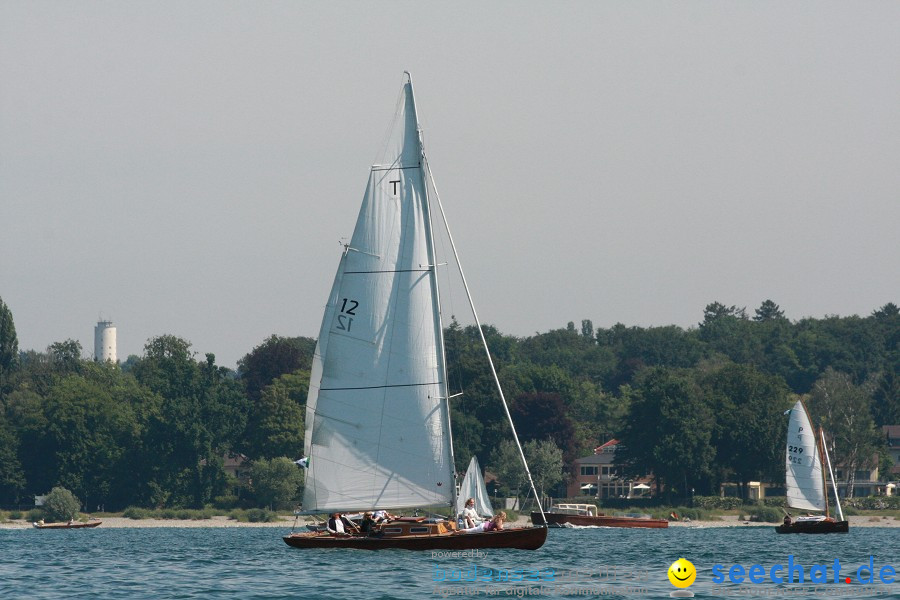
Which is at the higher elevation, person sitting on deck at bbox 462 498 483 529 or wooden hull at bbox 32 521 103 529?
person sitting on deck at bbox 462 498 483 529

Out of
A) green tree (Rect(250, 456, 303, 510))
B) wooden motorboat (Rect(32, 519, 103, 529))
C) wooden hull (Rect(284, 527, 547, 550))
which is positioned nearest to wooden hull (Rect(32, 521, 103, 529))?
wooden motorboat (Rect(32, 519, 103, 529))

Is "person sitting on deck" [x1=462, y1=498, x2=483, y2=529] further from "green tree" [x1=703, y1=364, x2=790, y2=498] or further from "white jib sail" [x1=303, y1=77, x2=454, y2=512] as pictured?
"green tree" [x1=703, y1=364, x2=790, y2=498]

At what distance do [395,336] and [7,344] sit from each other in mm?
106056

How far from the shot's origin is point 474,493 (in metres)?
49.4

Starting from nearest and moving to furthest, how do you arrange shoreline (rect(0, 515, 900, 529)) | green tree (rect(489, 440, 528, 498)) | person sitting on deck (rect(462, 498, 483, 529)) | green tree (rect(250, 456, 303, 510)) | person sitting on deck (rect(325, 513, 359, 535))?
person sitting on deck (rect(462, 498, 483, 529))
person sitting on deck (rect(325, 513, 359, 535))
shoreline (rect(0, 515, 900, 529))
green tree (rect(250, 456, 303, 510))
green tree (rect(489, 440, 528, 498))

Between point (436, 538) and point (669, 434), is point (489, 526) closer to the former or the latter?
point (436, 538)

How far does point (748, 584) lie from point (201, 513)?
256 ft

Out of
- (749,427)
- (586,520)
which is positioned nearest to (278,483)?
(586,520)

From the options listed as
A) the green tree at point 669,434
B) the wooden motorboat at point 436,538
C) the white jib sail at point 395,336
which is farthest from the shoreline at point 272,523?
the white jib sail at point 395,336

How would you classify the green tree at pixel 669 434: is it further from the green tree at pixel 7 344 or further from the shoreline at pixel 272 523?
the green tree at pixel 7 344

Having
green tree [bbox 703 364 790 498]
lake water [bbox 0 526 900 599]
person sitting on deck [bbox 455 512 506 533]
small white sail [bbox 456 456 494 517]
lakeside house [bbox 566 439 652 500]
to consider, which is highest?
green tree [bbox 703 364 790 498]

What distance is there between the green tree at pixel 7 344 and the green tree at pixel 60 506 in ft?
119

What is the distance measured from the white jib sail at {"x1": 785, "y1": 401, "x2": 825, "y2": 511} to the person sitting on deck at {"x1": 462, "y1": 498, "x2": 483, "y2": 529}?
3767 centimetres

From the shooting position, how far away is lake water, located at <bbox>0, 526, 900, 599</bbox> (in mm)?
37906
